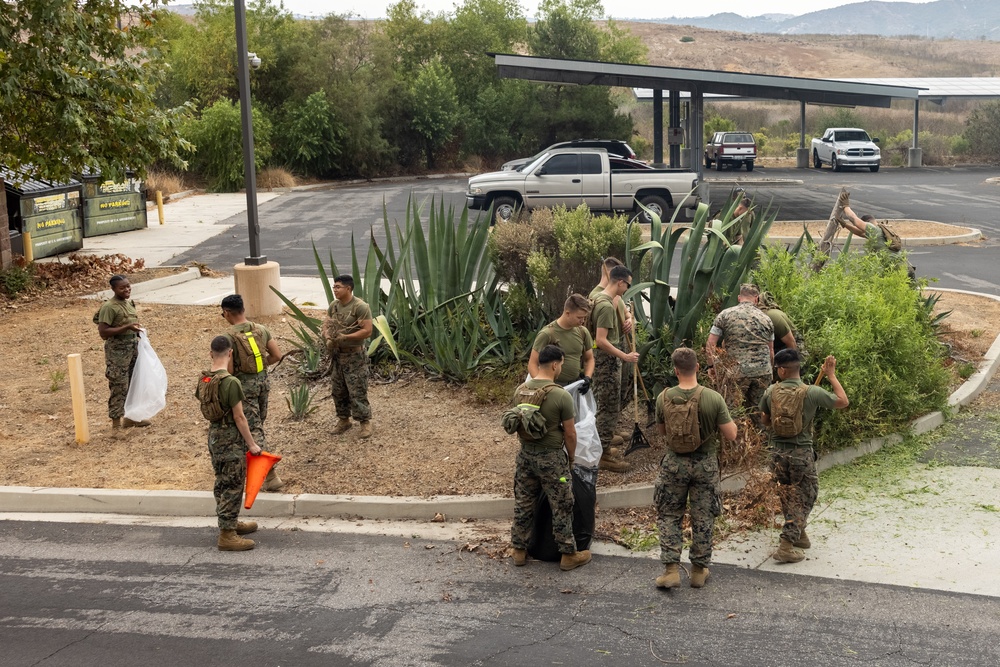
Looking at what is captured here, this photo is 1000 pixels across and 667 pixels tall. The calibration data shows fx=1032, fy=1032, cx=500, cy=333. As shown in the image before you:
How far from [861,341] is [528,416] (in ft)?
13.0

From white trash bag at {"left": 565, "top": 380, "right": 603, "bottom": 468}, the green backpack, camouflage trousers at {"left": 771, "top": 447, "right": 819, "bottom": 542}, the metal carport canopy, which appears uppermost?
the metal carport canopy

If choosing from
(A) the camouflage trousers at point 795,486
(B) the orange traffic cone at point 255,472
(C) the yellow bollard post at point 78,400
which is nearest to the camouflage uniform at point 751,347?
(A) the camouflage trousers at point 795,486

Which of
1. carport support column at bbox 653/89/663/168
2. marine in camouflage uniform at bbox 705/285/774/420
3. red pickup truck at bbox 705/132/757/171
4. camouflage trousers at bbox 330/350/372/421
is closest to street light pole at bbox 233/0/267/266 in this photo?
camouflage trousers at bbox 330/350/372/421

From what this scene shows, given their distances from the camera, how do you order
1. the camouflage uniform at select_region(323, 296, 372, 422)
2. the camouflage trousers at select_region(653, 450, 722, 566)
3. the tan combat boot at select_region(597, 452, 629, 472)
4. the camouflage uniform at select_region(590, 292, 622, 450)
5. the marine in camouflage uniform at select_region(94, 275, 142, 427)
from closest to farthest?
the camouflage trousers at select_region(653, 450, 722, 566)
the camouflage uniform at select_region(590, 292, 622, 450)
the tan combat boot at select_region(597, 452, 629, 472)
the camouflage uniform at select_region(323, 296, 372, 422)
the marine in camouflage uniform at select_region(94, 275, 142, 427)

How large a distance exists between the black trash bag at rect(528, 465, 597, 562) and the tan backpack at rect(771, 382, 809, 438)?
4.07 ft

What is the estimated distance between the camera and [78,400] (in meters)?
9.27

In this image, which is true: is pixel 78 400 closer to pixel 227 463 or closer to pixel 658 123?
pixel 227 463

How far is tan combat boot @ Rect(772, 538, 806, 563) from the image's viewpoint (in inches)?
265

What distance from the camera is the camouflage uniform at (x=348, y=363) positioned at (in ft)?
28.6

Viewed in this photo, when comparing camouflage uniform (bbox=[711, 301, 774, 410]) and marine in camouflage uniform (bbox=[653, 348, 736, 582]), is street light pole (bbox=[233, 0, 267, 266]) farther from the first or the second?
marine in camouflage uniform (bbox=[653, 348, 736, 582])

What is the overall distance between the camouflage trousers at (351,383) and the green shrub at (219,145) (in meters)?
28.4

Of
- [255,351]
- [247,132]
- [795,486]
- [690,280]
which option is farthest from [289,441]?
[247,132]

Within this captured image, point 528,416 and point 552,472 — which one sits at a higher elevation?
point 528,416

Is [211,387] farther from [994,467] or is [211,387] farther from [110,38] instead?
[110,38]
